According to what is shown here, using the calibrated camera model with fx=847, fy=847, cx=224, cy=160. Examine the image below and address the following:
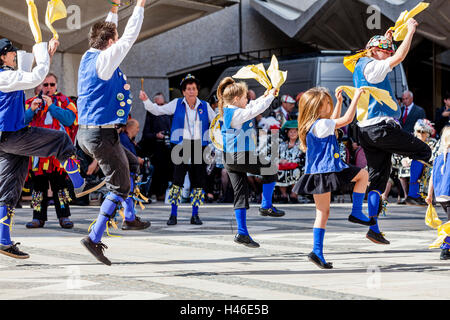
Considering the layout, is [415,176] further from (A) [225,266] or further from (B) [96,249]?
(B) [96,249]

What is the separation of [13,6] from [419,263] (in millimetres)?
12403

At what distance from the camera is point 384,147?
25.3 feet

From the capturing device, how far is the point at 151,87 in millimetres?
22156

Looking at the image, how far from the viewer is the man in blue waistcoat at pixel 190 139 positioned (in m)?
10.2

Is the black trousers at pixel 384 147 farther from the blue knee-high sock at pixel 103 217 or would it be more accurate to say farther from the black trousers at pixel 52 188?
the black trousers at pixel 52 188

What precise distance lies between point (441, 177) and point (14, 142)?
3.57m

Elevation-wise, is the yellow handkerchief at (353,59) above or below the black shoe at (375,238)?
above

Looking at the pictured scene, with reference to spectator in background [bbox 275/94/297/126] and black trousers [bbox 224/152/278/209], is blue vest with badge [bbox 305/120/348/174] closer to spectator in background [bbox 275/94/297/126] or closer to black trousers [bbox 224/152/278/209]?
black trousers [bbox 224/152/278/209]

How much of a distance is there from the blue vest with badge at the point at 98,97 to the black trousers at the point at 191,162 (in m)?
3.36

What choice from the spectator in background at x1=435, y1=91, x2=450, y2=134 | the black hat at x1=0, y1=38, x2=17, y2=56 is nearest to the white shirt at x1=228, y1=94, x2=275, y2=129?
the black hat at x1=0, y1=38, x2=17, y2=56

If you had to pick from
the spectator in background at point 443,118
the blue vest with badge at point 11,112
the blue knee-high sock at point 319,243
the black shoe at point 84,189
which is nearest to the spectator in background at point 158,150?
the spectator in background at point 443,118
